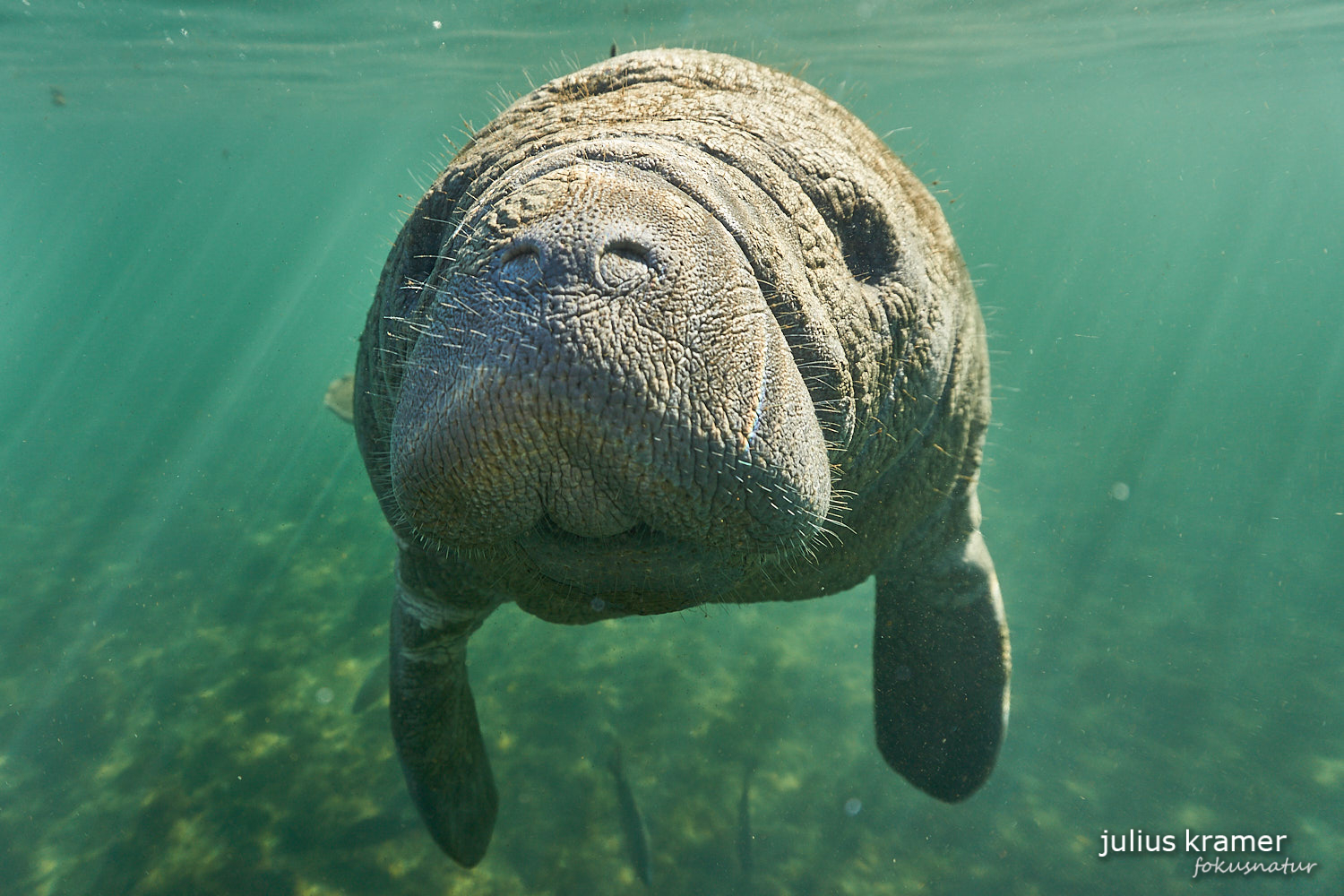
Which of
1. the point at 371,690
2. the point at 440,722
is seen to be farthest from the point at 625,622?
the point at 440,722

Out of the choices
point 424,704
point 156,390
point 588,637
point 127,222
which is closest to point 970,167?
point 156,390

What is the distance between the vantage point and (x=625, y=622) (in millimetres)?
9711

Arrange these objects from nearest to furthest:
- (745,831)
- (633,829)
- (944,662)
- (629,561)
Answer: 1. (629,561)
2. (944,662)
3. (633,829)
4. (745,831)

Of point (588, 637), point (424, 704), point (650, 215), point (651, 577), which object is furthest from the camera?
point (588, 637)

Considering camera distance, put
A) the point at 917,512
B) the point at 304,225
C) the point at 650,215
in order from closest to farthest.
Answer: the point at 650,215
the point at 917,512
the point at 304,225

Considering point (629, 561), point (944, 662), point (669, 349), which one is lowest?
point (629, 561)

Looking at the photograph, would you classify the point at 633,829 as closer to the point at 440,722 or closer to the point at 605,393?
the point at 440,722

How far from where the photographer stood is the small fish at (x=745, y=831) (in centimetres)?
623

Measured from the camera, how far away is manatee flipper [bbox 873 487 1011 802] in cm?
362

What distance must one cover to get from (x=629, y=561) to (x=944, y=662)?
9.15ft

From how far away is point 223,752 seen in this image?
7520 millimetres

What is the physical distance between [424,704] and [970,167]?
77.6 meters

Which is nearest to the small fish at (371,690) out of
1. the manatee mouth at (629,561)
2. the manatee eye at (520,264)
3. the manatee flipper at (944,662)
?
the manatee flipper at (944,662)

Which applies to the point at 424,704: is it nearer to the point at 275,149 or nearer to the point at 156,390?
the point at 275,149
